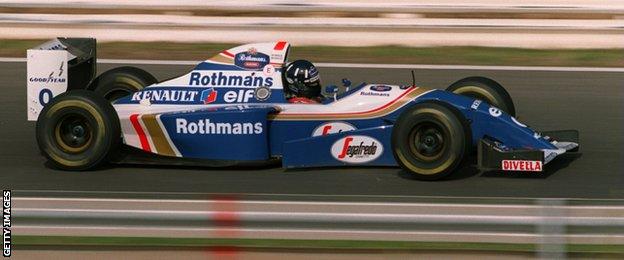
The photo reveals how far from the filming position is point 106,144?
9398 millimetres

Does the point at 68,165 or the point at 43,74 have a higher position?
the point at 43,74

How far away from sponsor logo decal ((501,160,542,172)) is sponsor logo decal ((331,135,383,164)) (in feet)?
3.36

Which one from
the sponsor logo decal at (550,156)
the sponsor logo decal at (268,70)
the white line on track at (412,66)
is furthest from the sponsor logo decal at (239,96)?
the white line on track at (412,66)

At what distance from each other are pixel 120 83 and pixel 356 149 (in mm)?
2755

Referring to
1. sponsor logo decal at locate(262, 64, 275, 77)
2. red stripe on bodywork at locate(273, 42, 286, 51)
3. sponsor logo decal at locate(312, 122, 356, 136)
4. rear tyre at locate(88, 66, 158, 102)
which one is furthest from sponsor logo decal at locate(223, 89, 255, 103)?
rear tyre at locate(88, 66, 158, 102)

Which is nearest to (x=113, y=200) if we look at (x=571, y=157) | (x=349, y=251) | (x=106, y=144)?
(x=349, y=251)

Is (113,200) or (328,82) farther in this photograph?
(328,82)

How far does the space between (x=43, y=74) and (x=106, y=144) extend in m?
1.14

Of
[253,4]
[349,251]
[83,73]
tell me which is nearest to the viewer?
[349,251]

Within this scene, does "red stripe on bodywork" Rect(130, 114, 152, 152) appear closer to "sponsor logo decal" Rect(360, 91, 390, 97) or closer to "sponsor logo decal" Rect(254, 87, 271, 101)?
"sponsor logo decal" Rect(254, 87, 271, 101)

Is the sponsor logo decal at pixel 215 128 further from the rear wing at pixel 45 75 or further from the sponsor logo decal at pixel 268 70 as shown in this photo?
the rear wing at pixel 45 75

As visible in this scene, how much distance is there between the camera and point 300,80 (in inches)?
381

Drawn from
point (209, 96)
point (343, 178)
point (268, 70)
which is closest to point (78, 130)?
point (209, 96)

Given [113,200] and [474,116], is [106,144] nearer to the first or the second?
[474,116]
